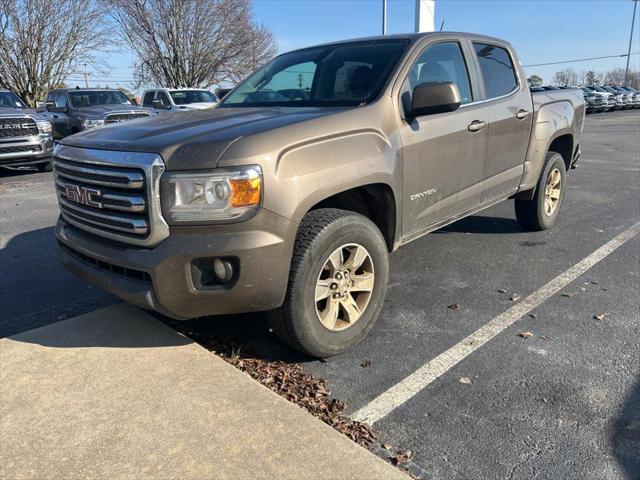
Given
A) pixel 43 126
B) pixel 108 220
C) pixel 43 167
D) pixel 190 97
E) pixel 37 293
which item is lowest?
pixel 37 293

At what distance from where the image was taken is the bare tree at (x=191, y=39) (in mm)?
27906

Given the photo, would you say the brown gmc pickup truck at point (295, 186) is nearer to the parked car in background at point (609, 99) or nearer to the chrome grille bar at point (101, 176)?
the chrome grille bar at point (101, 176)

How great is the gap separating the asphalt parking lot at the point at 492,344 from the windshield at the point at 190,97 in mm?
11416

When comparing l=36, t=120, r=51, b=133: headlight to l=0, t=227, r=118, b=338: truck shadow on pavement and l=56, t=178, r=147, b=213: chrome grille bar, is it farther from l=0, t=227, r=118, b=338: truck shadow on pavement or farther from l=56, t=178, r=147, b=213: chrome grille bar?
l=56, t=178, r=147, b=213: chrome grille bar

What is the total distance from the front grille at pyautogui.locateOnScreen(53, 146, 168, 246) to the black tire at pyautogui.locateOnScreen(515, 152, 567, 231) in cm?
415

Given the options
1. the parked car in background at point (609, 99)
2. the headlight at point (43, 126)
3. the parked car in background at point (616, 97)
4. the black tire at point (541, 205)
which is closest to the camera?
the black tire at point (541, 205)

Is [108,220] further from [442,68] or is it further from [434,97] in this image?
[442,68]

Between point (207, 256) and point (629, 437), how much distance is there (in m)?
2.18

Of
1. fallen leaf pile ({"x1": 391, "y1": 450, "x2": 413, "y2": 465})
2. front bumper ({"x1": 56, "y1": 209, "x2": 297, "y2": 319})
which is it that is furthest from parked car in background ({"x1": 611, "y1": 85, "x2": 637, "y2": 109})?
fallen leaf pile ({"x1": 391, "y1": 450, "x2": 413, "y2": 465})

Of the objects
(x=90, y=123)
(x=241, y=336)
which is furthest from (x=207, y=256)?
(x=90, y=123)

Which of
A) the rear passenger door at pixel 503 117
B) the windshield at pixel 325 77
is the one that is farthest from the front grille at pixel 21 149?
the rear passenger door at pixel 503 117

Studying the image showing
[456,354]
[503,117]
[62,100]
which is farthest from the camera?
[62,100]

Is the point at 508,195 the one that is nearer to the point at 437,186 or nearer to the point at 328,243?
the point at 437,186

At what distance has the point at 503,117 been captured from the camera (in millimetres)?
4449
